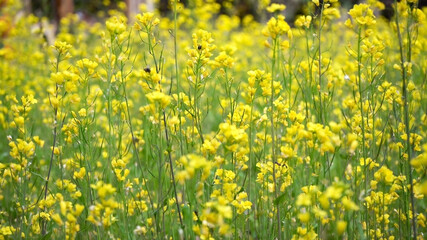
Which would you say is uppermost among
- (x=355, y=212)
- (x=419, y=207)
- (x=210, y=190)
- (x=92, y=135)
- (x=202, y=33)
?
(x=202, y=33)

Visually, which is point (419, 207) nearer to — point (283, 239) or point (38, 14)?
point (283, 239)

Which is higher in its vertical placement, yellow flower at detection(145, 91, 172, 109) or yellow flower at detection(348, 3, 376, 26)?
yellow flower at detection(348, 3, 376, 26)

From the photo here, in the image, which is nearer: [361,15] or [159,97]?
[159,97]

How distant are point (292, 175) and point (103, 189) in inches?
34.6

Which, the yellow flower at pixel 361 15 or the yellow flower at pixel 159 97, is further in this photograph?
the yellow flower at pixel 361 15

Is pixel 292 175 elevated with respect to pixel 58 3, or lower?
lower

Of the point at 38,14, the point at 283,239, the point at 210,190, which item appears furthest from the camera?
the point at 38,14

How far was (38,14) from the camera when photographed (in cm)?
1092

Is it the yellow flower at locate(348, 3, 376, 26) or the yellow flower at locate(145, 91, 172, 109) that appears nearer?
the yellow flower at locate(145, 91, 172, 109)

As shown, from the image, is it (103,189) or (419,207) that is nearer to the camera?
(103,189)

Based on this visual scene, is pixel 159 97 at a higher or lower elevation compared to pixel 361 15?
lower

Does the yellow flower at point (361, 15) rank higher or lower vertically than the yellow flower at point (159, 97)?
higher

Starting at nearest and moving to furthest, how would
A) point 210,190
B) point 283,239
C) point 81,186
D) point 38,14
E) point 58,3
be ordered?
point 210,190 → point 283,239 → point 81,186 → point 58,3 → point 38,14

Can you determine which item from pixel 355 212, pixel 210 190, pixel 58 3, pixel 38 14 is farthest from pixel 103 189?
pixel 38 14
